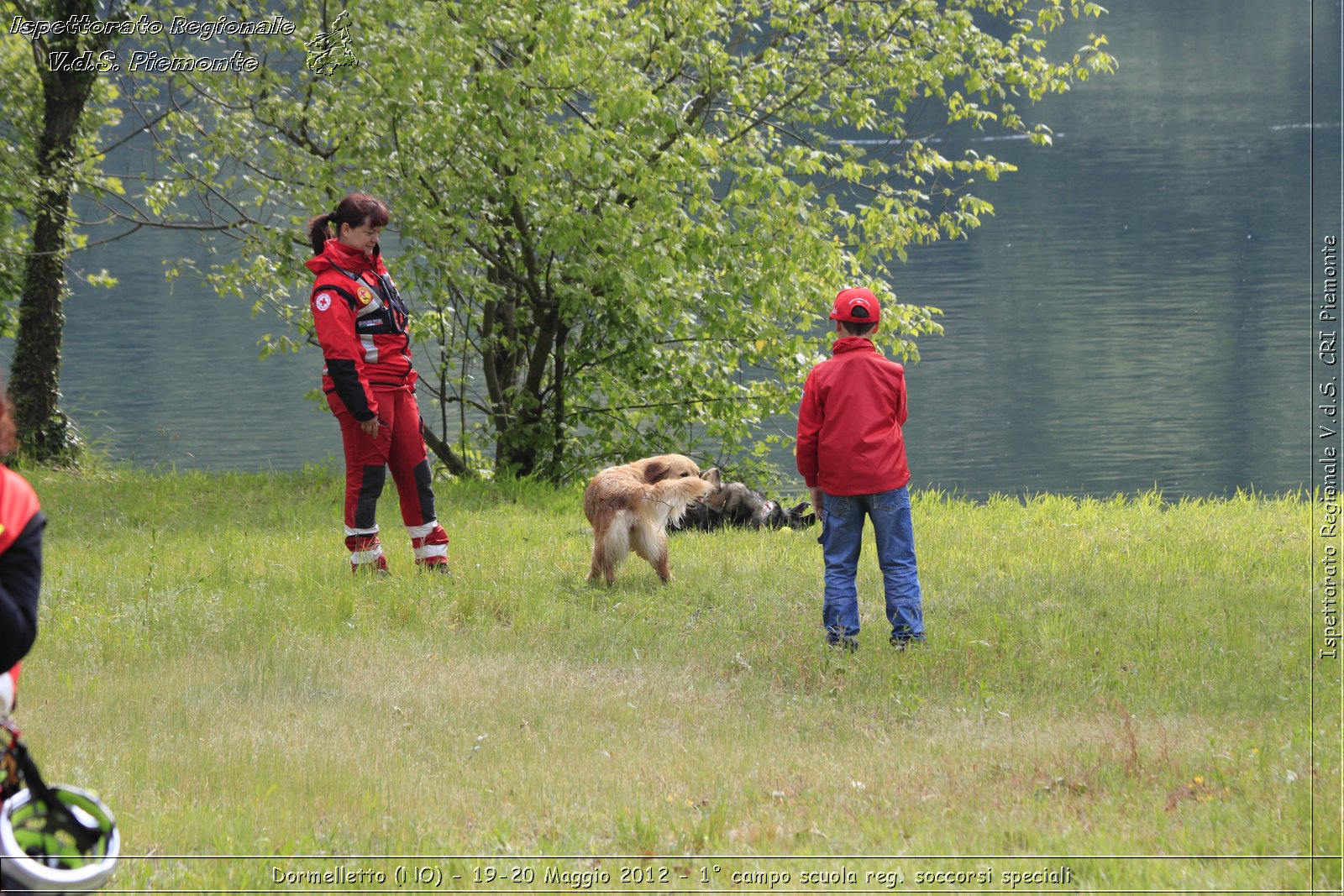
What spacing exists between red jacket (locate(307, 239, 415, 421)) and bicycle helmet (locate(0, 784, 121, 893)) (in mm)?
5058

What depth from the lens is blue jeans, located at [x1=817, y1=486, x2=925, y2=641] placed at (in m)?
6.86

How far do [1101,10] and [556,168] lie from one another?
624cm

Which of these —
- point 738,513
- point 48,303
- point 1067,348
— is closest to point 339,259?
point 738,513

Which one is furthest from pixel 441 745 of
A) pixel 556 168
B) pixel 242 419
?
pixel 242 419

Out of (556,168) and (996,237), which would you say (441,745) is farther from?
(996,237)

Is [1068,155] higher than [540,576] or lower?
higher

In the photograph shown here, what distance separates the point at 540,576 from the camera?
870 centimetres

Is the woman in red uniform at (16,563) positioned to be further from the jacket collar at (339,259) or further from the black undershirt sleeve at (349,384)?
the jacket collar at (339,259)

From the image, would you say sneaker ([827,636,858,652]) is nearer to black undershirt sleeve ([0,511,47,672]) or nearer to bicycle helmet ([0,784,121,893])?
bicycle helmet ([0,784,121,893])

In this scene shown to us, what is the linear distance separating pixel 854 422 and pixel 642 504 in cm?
181

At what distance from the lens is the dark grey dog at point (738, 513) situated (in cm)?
1164

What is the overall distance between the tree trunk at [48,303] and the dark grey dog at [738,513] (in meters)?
7.70

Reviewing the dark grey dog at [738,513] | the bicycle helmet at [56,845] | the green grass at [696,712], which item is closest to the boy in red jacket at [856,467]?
the green grass at [696,712]

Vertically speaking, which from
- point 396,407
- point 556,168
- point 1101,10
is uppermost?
point 1101,10
